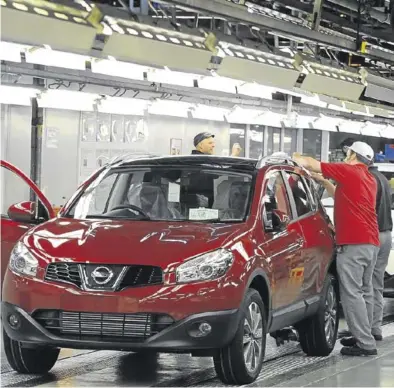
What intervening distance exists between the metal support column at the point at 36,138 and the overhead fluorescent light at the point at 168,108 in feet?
5.54

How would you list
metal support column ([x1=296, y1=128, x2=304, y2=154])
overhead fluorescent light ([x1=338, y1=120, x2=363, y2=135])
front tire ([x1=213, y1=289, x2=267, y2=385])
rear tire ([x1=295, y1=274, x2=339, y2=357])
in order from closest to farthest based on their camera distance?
front tire ([x1=213, y1=289, x2=267, y2=385]) < rear tire ([x1=295, y1=274, x2=339, y2=357]) < overhead fluorescent light ([x1=338, y1=120, x2=363, y2=135]) < metal support column ([x1=296, y1=128, x2=304, y2=154])

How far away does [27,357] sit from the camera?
26.4 feet

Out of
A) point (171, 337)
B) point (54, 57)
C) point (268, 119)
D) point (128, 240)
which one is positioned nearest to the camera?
point (171, 337)

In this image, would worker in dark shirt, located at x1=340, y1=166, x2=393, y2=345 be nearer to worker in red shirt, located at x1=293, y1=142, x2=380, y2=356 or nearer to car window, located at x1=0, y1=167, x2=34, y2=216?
worker in red shirt, located at x1=293, y1=142, x2=380, y2=356

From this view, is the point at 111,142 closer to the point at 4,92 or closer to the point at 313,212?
the point at 4,92

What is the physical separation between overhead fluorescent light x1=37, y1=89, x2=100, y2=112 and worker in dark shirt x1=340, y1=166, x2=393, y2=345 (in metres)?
A: 5.24

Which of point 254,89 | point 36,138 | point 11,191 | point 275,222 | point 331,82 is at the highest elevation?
point 331,82

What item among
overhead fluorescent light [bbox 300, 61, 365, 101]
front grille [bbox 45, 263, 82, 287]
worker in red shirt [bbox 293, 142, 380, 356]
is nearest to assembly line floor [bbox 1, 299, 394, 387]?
worker in red shirt [bbox 293, 142, 380, 356]

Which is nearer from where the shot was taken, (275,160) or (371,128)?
(275,160)

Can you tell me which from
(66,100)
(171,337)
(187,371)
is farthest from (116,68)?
(171,337)

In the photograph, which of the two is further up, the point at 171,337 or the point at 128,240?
the point at 128,240

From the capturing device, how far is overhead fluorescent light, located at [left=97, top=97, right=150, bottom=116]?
15391 millimetres

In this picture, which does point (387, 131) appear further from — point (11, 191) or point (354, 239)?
point (354, 239)

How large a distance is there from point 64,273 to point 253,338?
58.2 inches
